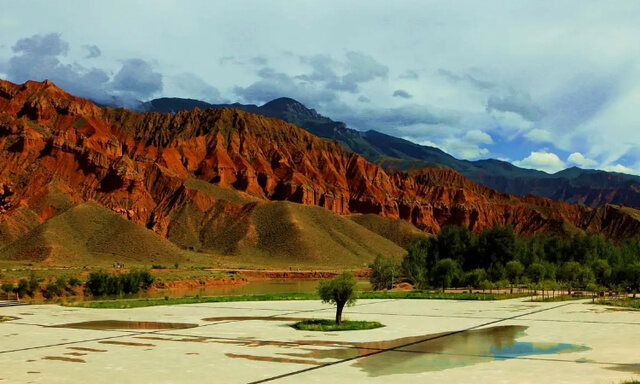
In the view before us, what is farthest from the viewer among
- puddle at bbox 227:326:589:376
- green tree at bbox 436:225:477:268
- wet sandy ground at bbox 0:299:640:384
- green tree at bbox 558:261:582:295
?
green tree at bbox 436:225:477:268

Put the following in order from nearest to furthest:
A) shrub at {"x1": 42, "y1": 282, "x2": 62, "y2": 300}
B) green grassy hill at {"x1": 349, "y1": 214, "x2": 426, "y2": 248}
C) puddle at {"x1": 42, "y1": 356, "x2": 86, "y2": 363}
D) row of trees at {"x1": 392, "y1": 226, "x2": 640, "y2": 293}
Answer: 1. puddle at {"x1": 42, "y1": 356, "x2": 86, "y2": 363}
2. shrub at {"x1": 42, "y1": 282, "x2": 62, "y2": 300}
3. row of trees at {"x1": 392, "y1": 226, "x2": 640, "y2": 293}
4. green grassy hill at {"x1": 349, "y1": 214, "x2": 426, "y2": 248}

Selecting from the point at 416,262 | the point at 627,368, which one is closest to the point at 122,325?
the point at 627,368

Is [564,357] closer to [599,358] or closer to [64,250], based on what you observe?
[599,358]

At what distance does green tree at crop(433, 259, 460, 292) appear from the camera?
71.5 m

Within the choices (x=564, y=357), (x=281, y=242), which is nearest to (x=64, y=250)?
(x=281, y=242)

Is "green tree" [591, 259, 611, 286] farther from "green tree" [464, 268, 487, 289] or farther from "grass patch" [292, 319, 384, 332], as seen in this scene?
"grass patch" [292, 319, 384, 332]

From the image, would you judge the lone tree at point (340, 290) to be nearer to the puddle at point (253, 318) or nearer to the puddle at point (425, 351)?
the puddle at point (253, 318)

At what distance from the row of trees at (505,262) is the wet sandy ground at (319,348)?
28866 mm

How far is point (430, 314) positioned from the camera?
39.9 m

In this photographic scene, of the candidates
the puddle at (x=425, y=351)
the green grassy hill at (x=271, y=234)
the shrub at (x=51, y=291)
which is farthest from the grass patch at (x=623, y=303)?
the green grassy hill at (x=271, y=234)

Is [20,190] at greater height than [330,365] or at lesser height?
greater

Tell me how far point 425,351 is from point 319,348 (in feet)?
13.8

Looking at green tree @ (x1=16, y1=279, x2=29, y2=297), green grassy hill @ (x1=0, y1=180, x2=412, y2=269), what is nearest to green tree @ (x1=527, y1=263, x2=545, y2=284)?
green tree @ (x1=16, y1=279, x2=29, y2=297)

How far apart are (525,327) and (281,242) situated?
120m
